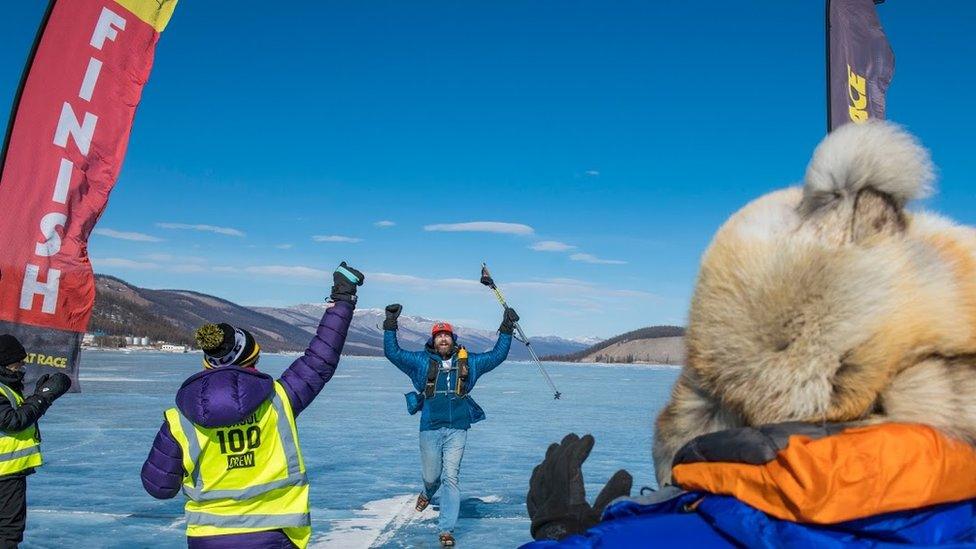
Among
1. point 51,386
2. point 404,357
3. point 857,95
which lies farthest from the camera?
point 404,357

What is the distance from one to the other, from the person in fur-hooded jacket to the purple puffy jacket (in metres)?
2.11

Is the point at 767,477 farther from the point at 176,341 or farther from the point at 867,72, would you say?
the point at 176,341

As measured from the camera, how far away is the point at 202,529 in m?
2.70

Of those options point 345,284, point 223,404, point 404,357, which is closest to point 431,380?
point 404,357

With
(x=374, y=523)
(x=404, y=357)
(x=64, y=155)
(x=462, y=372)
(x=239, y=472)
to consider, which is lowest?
(x=374, y=523)

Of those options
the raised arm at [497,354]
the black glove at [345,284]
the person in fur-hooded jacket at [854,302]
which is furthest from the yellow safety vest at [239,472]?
the raised arm at [497,354]

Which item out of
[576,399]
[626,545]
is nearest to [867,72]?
[626,545]

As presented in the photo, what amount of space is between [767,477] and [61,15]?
15.0ft

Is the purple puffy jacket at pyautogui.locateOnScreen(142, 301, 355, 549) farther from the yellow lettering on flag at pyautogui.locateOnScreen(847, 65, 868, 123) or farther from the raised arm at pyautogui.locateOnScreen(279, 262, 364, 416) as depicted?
the yellow lettering on flag at pyautogui.locateOnScreen(847, 65, 868, 123)

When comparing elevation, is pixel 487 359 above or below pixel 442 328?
below

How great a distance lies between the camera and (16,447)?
3.90 metres

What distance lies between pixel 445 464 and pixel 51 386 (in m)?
2.72

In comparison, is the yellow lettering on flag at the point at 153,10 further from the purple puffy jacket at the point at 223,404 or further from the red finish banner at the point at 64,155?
the purple puffy jacket at the point at 223,404

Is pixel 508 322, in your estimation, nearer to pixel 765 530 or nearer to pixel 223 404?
pixel 223 404
